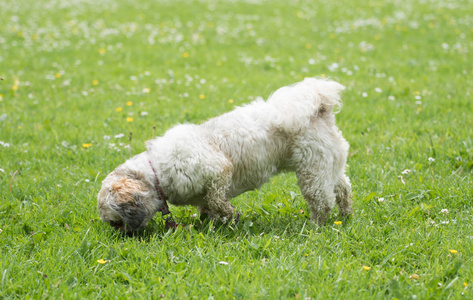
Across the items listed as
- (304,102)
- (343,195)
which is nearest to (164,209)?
(304,102)

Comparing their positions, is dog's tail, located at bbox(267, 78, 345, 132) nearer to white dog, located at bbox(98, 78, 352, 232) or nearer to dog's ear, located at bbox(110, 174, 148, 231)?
white dog, located at bbox(98, 78, 352, 232)

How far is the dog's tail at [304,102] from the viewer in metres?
4.31

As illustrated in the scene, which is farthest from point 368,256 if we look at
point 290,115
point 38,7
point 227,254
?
point 38,7

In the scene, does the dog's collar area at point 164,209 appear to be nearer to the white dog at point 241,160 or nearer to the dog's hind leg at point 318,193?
the white dog at point 241,160

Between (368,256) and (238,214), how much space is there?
130 cm

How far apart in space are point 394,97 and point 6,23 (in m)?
12.3

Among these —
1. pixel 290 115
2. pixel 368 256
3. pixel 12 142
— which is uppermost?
pixel 290 115

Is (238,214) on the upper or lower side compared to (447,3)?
lower

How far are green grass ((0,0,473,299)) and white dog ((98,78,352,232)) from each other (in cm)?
27

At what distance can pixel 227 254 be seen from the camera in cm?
383

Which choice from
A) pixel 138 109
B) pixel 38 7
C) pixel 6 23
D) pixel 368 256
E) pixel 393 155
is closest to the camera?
pixel 368 256

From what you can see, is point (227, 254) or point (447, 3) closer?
point (227, 254)

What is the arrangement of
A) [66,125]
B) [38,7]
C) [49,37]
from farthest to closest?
[38,7]
[49,37]
[66,125]

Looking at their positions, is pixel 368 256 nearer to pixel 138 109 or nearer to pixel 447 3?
pixel 138 109
